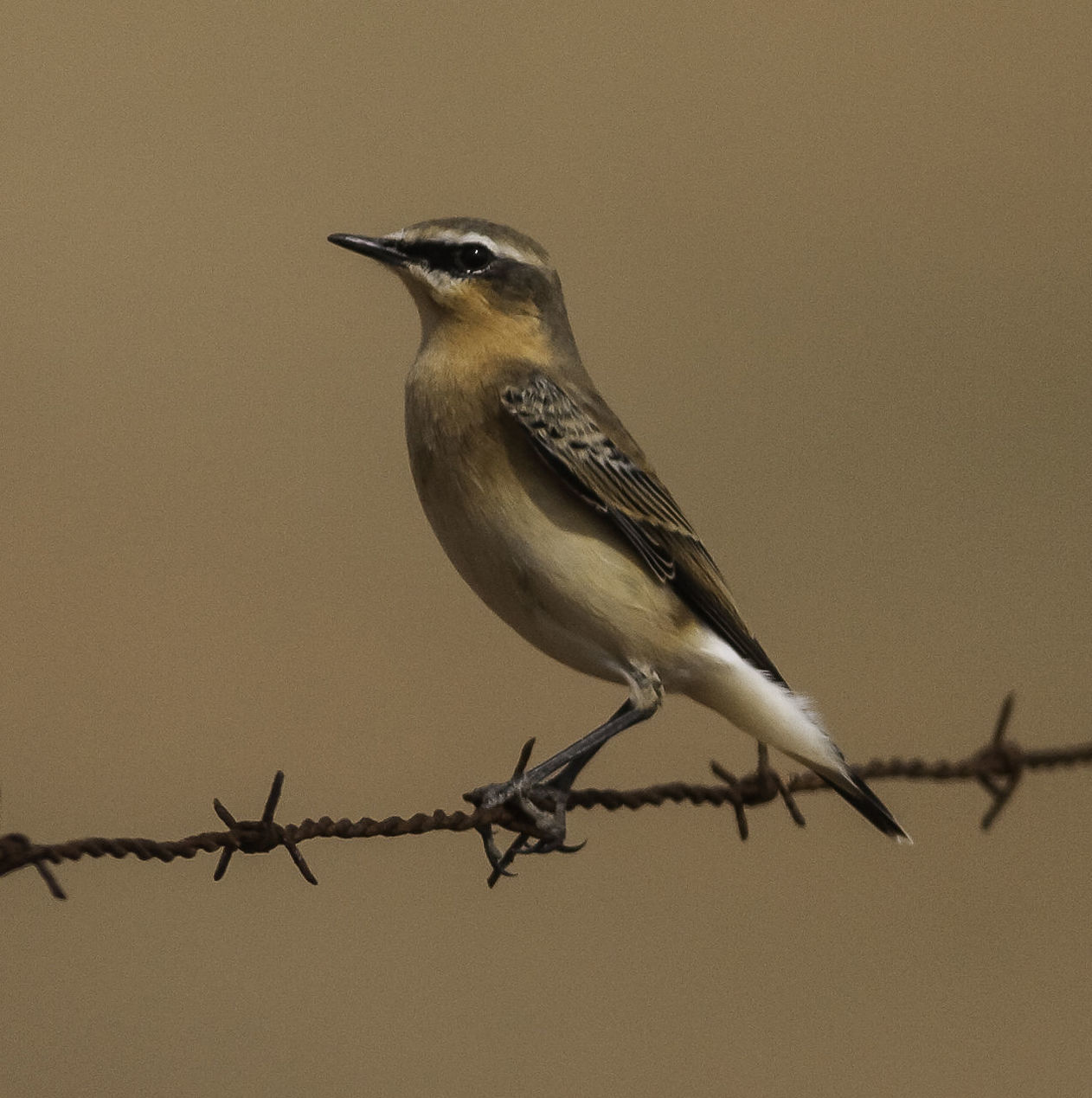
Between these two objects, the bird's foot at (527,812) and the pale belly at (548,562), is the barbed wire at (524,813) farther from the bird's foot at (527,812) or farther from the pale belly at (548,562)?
the pale belly at (548,562)

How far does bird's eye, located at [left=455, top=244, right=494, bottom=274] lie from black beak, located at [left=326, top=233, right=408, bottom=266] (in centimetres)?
20

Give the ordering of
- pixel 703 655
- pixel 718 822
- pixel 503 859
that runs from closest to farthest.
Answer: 1. pixel 503 859
2. pixel 703 655
3. pixel 718 822

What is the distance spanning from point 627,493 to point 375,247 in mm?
1230

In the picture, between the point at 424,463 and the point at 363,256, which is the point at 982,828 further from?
the point at 363,256

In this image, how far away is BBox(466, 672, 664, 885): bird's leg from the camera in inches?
201

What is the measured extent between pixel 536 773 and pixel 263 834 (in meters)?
1.37

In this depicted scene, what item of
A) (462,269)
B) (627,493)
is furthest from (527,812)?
(462,269)

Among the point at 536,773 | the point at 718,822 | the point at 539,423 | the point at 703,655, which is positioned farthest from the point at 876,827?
the point at 718,822

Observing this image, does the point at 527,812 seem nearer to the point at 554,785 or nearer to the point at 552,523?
the point at 554,785

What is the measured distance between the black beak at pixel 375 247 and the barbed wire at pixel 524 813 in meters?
1.87

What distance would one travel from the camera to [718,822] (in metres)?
12.2

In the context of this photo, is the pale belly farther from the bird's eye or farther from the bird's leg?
the bird's eye

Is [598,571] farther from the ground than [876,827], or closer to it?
farther from the ground

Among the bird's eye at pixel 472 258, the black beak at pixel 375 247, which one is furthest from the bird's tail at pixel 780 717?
the black beak at pixel 375 247
